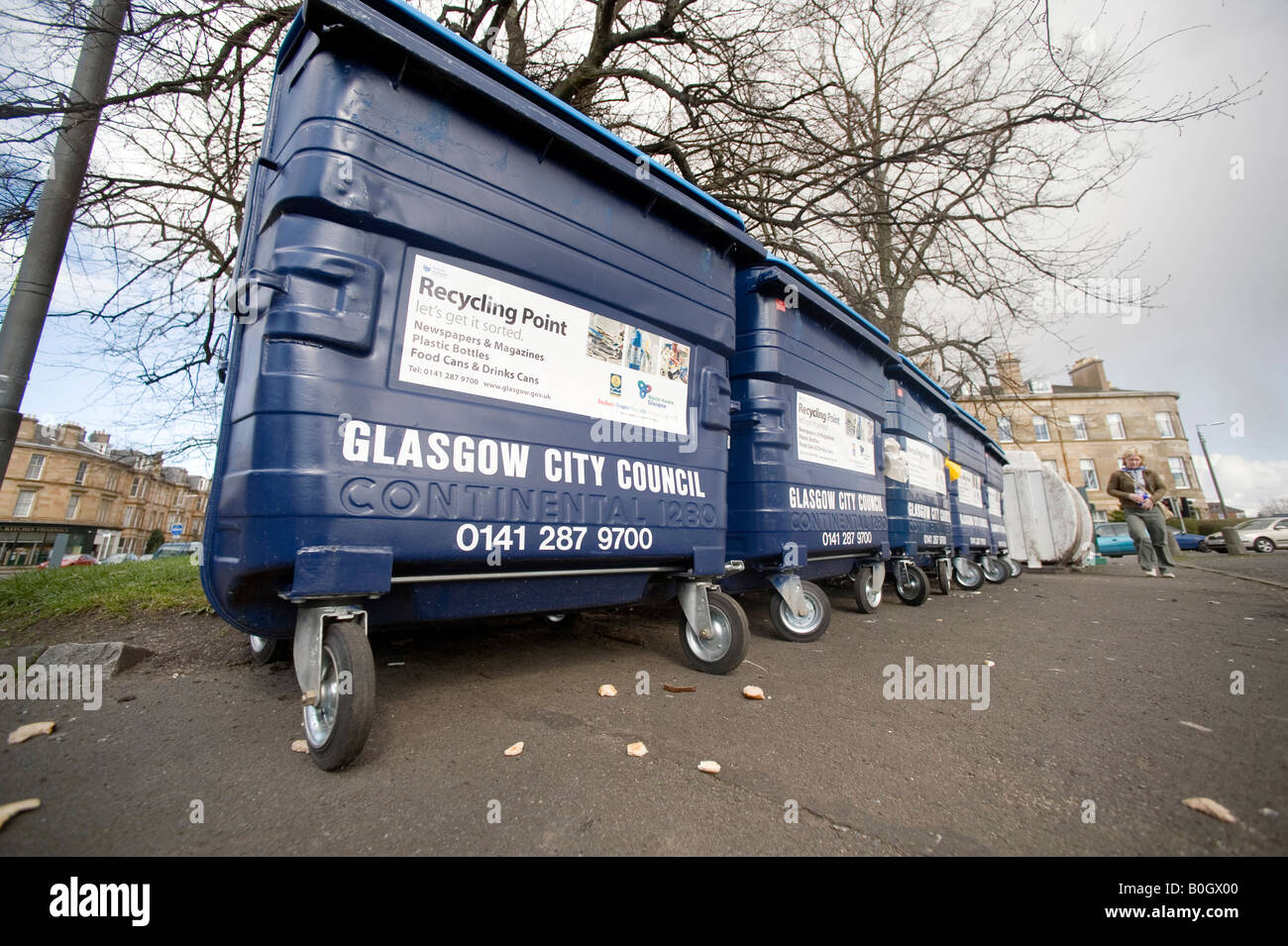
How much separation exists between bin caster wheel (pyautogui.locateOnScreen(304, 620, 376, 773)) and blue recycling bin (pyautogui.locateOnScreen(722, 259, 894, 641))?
2392mm

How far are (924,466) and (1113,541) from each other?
2469cm

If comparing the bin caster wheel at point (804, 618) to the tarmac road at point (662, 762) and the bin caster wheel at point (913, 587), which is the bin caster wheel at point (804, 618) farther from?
the bin caster wheel at point (913, 587)

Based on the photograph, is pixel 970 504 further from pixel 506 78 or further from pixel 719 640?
pixel 506 78

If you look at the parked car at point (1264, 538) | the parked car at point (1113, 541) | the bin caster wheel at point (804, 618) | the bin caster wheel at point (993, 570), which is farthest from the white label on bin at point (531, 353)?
the parked car at point (1264, 538)

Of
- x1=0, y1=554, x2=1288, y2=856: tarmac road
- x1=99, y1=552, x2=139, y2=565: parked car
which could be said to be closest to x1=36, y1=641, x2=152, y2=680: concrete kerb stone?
x1=0, y1=554, x2=1288, y2=856: tarmac road

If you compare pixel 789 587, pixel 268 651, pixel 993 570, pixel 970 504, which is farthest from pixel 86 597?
pixel 993 570

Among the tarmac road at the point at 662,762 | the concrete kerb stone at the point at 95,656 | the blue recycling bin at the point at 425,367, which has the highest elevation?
the blue recycling bin at the point at 425,367

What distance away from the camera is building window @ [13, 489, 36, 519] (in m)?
39.1

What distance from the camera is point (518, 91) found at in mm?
2244

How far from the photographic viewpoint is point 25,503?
39.3 meters

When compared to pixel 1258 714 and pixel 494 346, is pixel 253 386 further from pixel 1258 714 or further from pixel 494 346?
pixel 1258 714

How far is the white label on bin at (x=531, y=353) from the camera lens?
193cm
